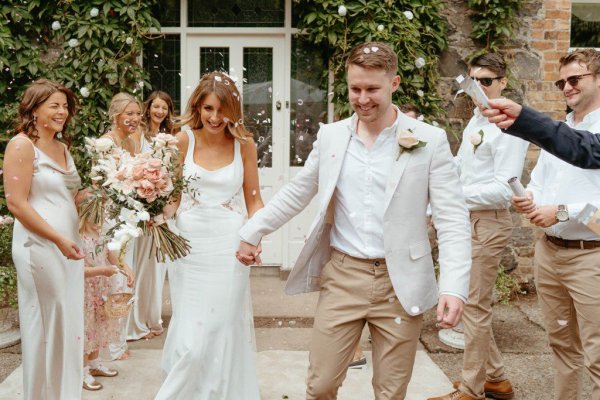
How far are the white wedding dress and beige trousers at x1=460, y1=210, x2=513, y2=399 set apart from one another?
1.41 m

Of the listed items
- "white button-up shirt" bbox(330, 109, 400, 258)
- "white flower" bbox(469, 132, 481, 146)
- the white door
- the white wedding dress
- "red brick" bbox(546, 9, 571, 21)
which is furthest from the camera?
the white door

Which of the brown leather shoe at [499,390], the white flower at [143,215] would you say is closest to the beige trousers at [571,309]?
the brown leather shoe at [499,390]

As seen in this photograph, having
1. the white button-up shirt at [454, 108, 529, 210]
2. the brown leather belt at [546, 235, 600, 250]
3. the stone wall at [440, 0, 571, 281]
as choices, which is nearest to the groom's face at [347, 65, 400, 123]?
the brown leather belt at [546, 235, 600, 250]

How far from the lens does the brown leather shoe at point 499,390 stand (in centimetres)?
456

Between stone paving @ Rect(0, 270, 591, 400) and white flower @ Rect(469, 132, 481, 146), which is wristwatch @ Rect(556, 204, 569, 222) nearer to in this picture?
white flower @ Rect(469, 132, 481, 146)

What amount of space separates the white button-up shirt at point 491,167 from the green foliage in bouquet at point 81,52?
4243 mm

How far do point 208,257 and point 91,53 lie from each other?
426 centimetres

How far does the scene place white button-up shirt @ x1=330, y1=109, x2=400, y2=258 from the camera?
119 inches

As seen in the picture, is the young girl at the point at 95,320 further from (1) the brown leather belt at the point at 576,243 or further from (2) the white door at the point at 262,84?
(2) the white door at the point at 262,84

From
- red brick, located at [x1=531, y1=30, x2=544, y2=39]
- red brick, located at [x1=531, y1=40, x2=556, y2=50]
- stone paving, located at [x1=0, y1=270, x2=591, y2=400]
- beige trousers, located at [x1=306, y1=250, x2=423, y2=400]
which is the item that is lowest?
stone paving, located at [x1=0, y1=270, x2=591, y2=400]

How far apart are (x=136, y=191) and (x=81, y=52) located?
14.5 ft

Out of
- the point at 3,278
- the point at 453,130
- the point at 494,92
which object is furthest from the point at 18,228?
the point at 453,130

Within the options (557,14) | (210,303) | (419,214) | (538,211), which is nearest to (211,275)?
(210,303)

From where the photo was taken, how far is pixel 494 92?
180 inches
